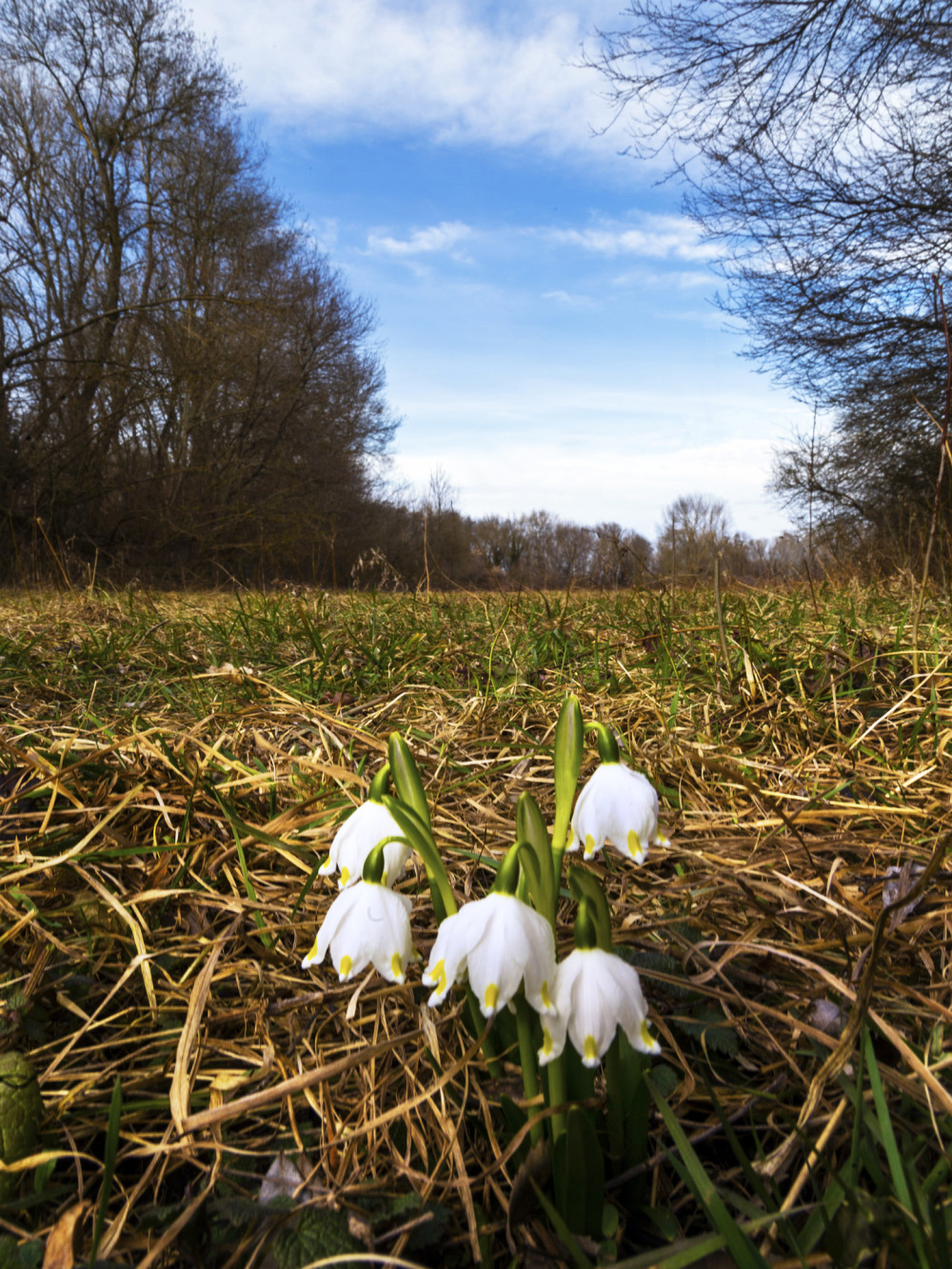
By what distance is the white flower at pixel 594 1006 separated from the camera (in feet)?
2.07

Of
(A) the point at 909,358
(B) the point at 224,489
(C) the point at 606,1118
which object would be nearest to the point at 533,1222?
(C) the point at 606,1118

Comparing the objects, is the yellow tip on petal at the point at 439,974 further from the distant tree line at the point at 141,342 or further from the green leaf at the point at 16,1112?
the distant tree line at the point at 141,342

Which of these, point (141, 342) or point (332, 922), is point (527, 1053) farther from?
point (141, 342)

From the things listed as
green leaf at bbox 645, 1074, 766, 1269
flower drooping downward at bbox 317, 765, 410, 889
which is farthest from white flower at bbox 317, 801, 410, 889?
green leaf at bbox 645, 1074, 766, 1269

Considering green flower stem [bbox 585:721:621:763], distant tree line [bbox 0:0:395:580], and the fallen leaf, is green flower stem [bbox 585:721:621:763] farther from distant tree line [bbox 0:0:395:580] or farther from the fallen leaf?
distant tree line [bbox 0:0:395:580]

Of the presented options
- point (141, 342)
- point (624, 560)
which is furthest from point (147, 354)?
point (624, 560)

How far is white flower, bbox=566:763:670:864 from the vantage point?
74 cm

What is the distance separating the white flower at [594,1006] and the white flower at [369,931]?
161 mm

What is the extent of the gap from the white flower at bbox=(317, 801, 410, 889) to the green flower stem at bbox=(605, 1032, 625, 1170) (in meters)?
0.28

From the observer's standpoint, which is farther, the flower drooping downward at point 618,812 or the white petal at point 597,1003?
the flower drooping downward at point 618,812

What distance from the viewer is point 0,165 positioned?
37.1ft

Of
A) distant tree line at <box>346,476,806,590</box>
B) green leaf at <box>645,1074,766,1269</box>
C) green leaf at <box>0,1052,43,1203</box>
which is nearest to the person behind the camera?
green leaf at <box>645,1074,766,1269</box>

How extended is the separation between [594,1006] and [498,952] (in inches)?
4.0

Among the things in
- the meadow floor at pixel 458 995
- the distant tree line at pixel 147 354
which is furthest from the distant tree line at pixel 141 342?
the meadow floor at pixel 458 995
